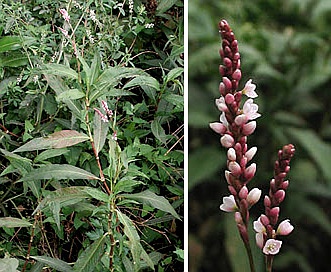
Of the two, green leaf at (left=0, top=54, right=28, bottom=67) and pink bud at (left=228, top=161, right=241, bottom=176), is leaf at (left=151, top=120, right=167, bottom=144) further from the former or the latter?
pink bud at (left=228, top=161, right=241, bottom=176)

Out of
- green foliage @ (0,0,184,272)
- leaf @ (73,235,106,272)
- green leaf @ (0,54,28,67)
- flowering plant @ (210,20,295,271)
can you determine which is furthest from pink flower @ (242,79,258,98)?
green leaf @ (0,54,28,67)

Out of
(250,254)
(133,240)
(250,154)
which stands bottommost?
(133,240)

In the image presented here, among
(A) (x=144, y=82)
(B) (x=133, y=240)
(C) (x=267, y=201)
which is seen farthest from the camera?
(A) (x=144, y=82)

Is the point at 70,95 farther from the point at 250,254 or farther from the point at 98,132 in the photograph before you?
the point at 250,254

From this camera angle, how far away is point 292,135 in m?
0.77

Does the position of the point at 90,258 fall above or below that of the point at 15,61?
below

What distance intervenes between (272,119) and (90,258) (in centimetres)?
34

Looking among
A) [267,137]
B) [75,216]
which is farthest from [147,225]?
[267,137]

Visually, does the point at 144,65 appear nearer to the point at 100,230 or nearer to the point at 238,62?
the point at 100,230

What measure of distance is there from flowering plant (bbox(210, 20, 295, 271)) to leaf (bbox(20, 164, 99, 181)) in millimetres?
280

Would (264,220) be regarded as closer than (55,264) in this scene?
Yes

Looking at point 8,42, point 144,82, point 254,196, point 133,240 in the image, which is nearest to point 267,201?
point 254,196

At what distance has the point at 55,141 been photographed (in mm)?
928

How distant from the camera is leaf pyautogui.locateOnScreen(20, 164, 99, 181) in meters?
0.91
